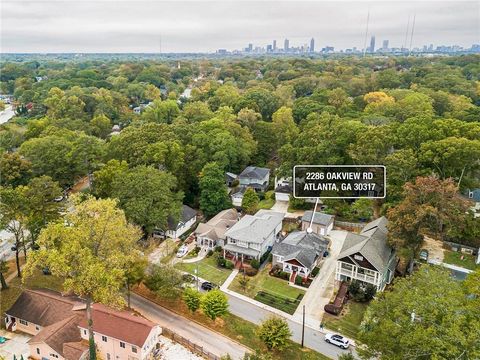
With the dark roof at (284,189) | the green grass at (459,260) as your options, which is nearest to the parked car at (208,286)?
the dark roof at (284,189)

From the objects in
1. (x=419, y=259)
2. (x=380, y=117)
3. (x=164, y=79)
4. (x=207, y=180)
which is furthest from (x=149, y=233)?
(x=164, y=79)

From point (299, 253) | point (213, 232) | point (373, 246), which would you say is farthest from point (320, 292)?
point (213, 232)

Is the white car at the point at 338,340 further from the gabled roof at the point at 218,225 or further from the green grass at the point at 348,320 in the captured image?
the gabled roof at the point at 218,225

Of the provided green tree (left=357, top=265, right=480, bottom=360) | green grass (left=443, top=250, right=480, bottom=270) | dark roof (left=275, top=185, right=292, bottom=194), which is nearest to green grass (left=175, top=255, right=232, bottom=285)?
green tree (left=357, top=265, right=480, bottom=360)

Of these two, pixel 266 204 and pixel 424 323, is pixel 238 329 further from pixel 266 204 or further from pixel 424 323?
pixel 266 204

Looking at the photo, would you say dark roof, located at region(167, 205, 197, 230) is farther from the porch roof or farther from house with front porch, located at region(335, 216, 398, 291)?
house with front porch, located at region(335, 216, 398, 291)

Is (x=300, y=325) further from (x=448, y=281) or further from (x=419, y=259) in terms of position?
(x=419, y=259)
